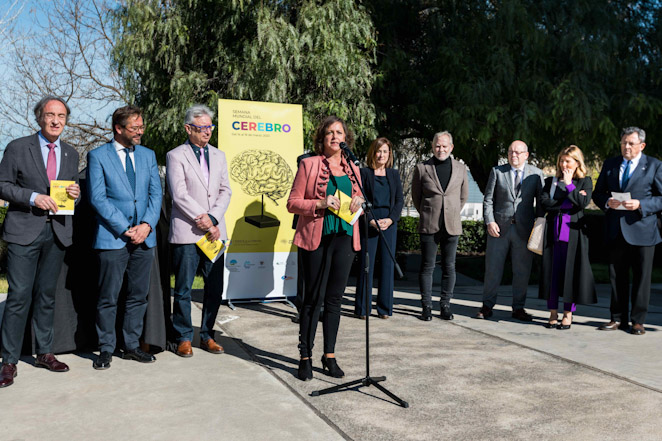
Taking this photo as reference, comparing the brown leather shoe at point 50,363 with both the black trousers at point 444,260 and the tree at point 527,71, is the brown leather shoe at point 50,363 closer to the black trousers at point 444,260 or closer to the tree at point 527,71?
the black trousers at point 444,260

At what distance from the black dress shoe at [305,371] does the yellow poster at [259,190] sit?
3163 millimetres

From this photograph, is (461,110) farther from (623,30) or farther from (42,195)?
(42,195)

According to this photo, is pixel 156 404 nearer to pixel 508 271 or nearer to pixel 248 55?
pixel 248 55

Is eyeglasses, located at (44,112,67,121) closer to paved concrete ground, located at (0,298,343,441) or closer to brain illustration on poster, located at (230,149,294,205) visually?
paved concrete ground, located at (0,298,343,441)

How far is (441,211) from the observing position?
7.12 metres

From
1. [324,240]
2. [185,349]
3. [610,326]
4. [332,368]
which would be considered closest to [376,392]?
[332,368]

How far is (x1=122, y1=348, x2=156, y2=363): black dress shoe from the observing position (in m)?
5.07

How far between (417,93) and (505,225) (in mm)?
4427

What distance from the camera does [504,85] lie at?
10289 millimetres

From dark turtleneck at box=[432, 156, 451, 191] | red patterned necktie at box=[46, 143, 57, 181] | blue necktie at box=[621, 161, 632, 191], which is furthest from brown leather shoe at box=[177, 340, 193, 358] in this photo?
blue necktie at box=[621, 161, 632, 191]

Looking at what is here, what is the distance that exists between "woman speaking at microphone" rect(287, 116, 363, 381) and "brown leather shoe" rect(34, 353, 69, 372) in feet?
5.86

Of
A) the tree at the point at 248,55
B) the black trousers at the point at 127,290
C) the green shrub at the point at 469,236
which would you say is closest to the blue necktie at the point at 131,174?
the black trousers at the point at 127,290

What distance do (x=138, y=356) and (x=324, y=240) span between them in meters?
1.82

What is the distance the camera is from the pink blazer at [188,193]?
528cm
